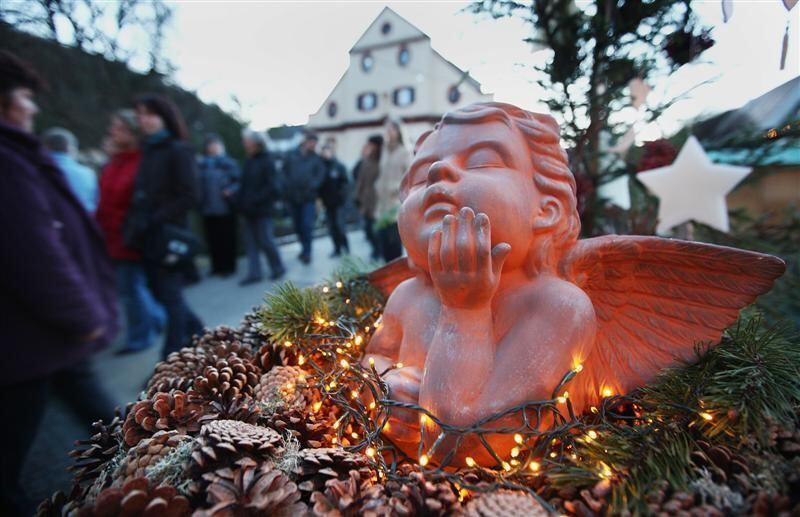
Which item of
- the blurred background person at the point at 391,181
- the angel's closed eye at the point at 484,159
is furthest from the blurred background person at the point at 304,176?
the angel's closed eye at the point at 484,159

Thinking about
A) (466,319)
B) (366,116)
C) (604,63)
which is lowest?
(466,319)

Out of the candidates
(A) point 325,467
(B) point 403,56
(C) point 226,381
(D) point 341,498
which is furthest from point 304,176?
(B) point 403,56

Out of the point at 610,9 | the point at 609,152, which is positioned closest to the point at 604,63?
the point at 610,9

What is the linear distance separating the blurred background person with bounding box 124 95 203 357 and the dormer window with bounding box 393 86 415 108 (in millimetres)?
8868

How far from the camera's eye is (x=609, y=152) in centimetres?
196

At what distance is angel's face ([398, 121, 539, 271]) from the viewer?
1.11 meters

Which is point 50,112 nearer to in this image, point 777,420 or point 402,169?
point 402,169

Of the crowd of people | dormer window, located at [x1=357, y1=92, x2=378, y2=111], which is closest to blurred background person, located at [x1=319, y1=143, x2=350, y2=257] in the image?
the crowd of people

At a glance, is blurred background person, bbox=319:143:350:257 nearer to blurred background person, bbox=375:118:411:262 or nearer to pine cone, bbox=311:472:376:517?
blurred background person, bbox=375:118:411:262

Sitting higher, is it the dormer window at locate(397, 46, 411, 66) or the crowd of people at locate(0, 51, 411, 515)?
the dormer window at locate(397, 46, 411, 66)

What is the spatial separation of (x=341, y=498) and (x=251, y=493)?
17cm

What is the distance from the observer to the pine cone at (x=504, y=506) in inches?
30.4

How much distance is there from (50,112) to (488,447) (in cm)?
570

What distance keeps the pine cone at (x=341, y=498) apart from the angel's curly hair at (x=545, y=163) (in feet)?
2.25
